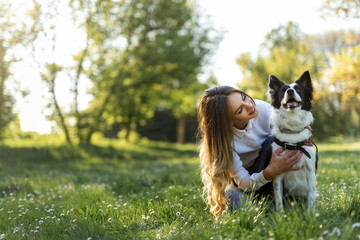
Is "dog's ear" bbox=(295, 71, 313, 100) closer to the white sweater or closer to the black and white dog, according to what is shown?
the black and white dog

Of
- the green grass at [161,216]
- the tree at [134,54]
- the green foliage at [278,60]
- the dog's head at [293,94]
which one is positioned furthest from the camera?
the green foliage at [278,60]

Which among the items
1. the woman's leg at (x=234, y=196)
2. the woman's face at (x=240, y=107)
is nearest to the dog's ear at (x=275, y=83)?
the woman's face at (x=240, y=107)

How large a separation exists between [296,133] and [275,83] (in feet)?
1.76

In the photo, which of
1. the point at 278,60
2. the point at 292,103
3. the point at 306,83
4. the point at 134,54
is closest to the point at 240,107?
the point at 292,103

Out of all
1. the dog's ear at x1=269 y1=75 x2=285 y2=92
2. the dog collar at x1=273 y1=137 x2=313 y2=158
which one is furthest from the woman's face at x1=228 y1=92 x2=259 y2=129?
the dog collar at x1=273 y1=137 x2=313 y2=158

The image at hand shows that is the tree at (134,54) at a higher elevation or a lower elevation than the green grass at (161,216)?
higher

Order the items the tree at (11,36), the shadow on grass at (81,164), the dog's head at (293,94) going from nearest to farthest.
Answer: the dog's head at (293,94) → the shadow on grass at (81,164) → the tree at (11,36)

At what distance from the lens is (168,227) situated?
3.39m

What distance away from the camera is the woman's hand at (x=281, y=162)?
3.22m

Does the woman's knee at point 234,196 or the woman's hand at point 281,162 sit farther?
the woman's knee at point 234,196

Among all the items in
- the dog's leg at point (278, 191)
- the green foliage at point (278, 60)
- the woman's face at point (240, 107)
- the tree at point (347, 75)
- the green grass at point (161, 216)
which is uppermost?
the green foliage at point (278, 60)

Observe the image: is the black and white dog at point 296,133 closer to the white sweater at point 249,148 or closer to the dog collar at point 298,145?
the dog collar at point 298,145

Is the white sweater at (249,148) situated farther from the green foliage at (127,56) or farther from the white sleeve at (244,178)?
the green foliage at (127,56)

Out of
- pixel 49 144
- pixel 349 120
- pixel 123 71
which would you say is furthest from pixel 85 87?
pixel 349 120
